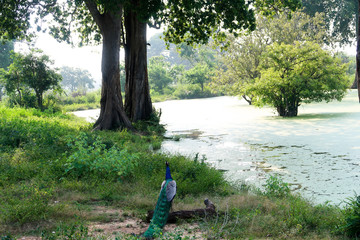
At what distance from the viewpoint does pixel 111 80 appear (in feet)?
35.4

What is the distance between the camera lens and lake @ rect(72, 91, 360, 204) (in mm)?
5562

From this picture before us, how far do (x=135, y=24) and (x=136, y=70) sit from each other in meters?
1.54

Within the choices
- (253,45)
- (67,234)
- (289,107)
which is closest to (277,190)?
(67,234)

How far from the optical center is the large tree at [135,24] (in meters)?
9.78

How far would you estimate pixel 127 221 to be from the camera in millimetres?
4051

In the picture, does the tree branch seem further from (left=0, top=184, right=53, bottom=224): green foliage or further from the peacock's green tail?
the peacock's green tail

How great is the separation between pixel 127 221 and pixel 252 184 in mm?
2300

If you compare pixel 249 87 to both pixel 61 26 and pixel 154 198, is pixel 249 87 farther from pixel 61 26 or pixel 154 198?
pixel 154 198

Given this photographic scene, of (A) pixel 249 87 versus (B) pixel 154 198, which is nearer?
(B) pixel 154 198

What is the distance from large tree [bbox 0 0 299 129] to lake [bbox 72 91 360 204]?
193 cm

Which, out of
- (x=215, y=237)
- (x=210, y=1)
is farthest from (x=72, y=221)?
(x=210, y=1)

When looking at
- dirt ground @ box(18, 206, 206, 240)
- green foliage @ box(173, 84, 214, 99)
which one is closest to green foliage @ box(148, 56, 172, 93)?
green foliage @ box(173, 84, 214, 99)

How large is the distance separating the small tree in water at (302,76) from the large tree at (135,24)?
85.3 inches

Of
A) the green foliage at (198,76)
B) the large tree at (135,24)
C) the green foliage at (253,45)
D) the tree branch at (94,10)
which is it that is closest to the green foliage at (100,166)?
the large tree at (135,24)
